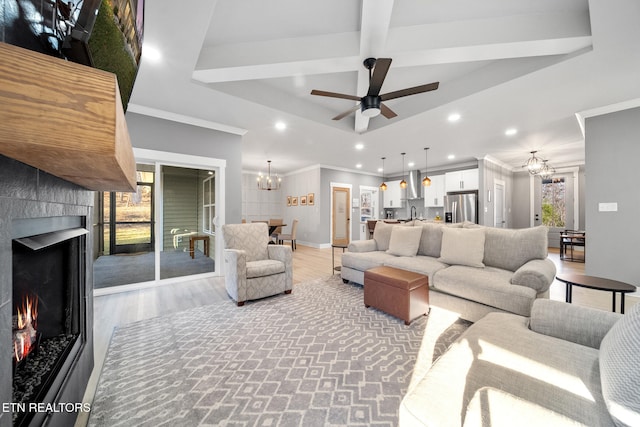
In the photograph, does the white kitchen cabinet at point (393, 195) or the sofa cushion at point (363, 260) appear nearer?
the sofa cushion at point (363, 260)

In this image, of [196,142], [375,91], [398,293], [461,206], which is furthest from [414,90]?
[461,206]

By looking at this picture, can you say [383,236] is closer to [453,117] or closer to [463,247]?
[463,247]

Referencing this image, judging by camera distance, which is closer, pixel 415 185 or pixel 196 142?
pixel 196 142

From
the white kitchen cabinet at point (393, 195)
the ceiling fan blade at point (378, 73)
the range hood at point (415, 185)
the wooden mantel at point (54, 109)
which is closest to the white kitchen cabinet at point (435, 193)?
the range hood at point (415, 185)

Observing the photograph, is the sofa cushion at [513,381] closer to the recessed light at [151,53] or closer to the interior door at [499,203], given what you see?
the recessed light at [151,53]

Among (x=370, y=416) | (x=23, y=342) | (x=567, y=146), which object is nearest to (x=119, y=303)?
(x=23, y=342)

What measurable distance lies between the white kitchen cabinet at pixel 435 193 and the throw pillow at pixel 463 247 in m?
5.09

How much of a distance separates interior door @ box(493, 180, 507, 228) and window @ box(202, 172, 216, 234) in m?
7.28

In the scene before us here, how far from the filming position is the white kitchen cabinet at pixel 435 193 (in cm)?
764

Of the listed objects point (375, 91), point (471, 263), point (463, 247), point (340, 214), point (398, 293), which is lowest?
point (398, 293)

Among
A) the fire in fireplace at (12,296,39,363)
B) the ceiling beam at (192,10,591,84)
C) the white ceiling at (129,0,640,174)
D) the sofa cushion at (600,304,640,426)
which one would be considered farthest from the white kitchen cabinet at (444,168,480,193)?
the fire in fireplace at (12,296,39,363)

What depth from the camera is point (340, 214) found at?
7.99m

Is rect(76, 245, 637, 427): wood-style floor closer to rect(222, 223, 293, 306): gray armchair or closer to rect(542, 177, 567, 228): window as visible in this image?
rect(222, 223, 293, 306): gray armchair

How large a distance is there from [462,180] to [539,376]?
7057 mm
